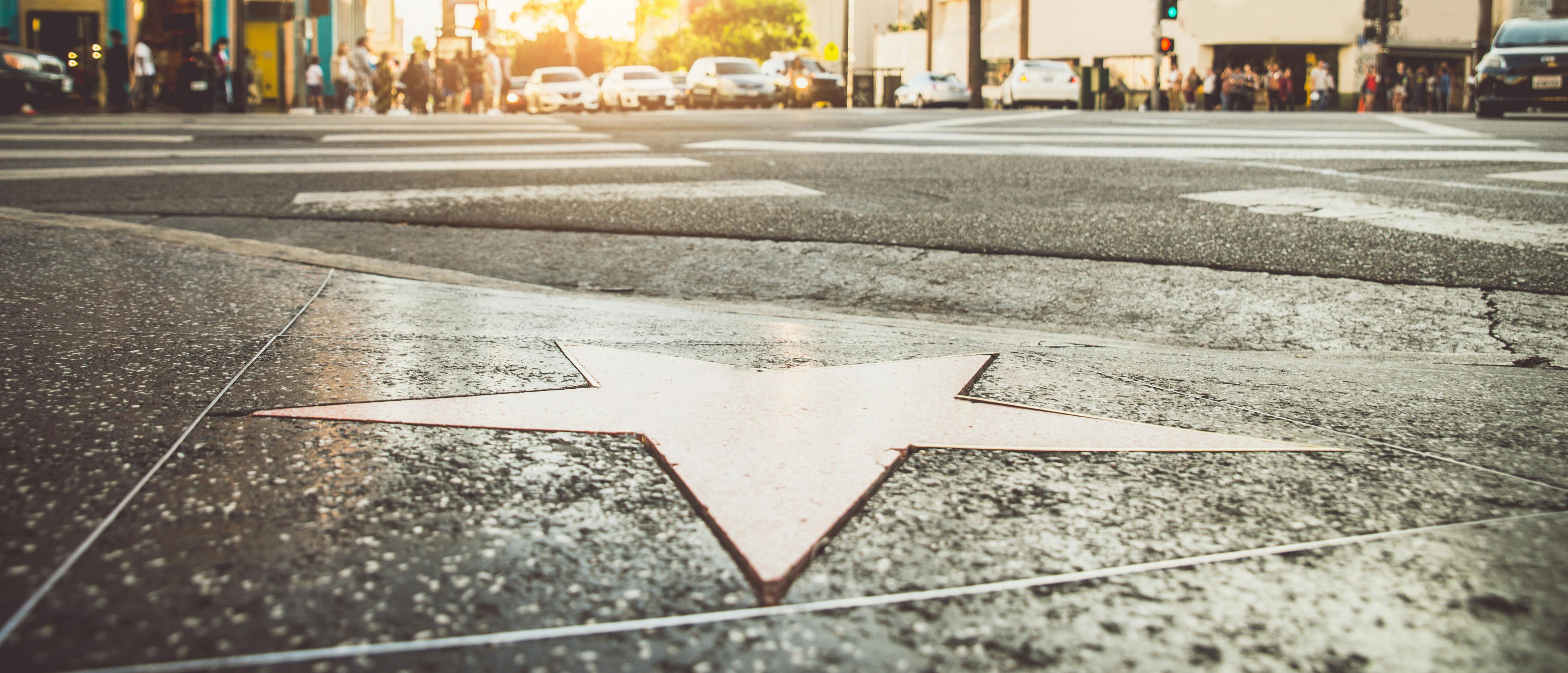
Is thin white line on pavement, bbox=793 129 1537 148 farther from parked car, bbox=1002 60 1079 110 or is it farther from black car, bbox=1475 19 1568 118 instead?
parked car, bbox=1002 60 1079 110

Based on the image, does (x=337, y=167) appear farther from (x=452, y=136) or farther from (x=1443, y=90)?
Answer: (x=1443, y=90)

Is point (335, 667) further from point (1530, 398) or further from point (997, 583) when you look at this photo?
point (1530, 398)

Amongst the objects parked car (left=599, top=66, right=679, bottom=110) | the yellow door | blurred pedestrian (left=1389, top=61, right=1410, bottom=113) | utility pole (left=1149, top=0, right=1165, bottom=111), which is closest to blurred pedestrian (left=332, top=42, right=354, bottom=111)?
the yellow door

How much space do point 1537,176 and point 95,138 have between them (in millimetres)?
9531

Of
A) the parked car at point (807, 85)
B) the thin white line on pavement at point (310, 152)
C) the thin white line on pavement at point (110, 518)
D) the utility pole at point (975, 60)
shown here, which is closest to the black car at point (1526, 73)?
the thin white line on pavement at point (310, 152)

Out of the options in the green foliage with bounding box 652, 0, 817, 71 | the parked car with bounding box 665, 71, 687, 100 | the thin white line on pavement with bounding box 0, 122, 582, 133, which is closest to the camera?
the thin white line on pavement with bounding box 0, 122, 582, 133

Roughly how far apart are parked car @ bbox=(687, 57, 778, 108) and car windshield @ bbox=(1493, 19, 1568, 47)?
62.2 ft

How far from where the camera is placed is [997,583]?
107 cm

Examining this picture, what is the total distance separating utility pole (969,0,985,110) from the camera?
33594 mm

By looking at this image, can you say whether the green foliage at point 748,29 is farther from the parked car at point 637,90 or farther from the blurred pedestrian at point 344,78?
the blurred pedestrian at point 344,78

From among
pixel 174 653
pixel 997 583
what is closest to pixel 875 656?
pixel 997 583

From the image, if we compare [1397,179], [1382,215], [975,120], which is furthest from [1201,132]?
[1382,215]

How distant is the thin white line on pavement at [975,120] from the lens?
1061 cm

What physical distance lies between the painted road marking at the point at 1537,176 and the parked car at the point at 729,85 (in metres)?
25.9
